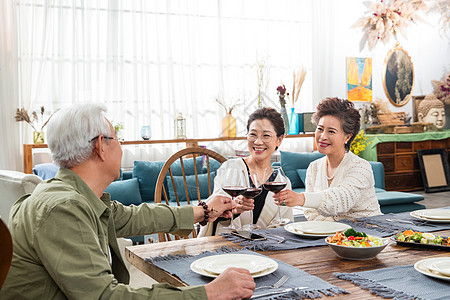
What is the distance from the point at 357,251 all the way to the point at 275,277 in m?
0.28

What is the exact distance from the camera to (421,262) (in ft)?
4.26

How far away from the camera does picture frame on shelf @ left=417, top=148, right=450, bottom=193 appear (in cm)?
690

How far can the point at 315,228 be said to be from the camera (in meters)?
1.77

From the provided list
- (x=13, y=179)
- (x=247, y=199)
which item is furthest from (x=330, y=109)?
(x=13, y=179)

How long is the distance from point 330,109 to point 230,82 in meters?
3.77

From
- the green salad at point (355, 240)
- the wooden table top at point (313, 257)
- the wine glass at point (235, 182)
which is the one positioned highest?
→ the wine glass at point (235, 182)

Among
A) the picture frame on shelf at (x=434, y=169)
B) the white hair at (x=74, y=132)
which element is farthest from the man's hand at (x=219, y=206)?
the picture frame on shelf at (x=434, y=169)

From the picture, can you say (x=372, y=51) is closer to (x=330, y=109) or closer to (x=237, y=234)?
(x=330, y=109)

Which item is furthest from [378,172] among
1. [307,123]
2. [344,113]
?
[344,113]

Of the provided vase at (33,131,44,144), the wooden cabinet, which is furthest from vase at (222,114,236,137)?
the wooden cabinet

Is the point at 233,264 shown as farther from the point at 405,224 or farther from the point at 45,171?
the point at 45,171

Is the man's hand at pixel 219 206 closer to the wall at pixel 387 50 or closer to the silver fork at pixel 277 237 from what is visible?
the silver fork at pixel 277 237

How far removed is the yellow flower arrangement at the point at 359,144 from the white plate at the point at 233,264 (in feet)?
17.4

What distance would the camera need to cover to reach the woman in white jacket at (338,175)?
85.9 inches
